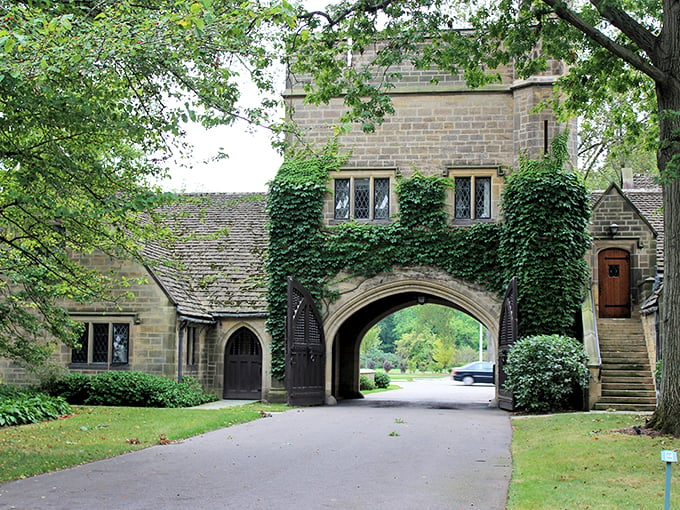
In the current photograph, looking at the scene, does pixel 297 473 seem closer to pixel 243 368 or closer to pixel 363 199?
pixel 363 199

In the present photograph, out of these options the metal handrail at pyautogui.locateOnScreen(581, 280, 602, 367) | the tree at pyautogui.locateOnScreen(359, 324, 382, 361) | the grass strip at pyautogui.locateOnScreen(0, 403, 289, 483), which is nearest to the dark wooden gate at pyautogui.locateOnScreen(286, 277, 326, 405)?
the grass strip at pyautogui.locateOnScreen(0, 403, 289, 483)

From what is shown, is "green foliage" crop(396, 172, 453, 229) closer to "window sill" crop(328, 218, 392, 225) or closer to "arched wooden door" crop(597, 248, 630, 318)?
"window sill" crop(328, 218, 392, 225)

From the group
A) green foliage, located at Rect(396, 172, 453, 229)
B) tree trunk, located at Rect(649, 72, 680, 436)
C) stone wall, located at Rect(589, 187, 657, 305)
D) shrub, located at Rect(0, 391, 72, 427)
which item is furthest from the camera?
stone wall, located at Rect(589, 187, 657, 305)

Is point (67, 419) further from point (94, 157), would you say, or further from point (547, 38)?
point (547, 38)

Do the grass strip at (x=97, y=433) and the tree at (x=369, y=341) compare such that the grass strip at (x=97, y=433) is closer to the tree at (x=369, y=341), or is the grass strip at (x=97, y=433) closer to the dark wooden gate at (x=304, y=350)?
the dark wooden gate at (x=304, y=350)

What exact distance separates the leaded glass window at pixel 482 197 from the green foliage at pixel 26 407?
11.6m

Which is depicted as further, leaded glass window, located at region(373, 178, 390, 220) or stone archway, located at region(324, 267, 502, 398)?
leaded glass window, located at region(373, 178, 390, 220)

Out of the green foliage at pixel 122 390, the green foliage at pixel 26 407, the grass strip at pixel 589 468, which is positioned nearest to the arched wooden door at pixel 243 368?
the green foliage at pixel 122 390

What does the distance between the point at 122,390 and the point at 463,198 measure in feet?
33.6

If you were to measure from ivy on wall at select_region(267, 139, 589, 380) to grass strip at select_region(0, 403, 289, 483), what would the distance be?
4.29 m

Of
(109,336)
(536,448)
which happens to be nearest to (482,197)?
(109,336)

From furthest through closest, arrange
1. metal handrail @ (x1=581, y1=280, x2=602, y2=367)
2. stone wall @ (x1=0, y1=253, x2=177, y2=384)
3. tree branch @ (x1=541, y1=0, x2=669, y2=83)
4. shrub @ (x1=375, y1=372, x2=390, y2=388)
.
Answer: shrub @ (x1=375, y1=372, x2=390, y2=388) → stone wall @ (x1=0, y1=253, x2=177, y2=384) → metal handrail @ (x1=581, y1=280, x2=602, y2=367) → tree branch @ (x1=541, y1=0, x2=669, y2=83)

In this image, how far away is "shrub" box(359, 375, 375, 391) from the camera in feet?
115

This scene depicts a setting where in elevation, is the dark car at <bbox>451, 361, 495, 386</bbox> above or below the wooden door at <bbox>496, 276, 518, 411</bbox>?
below
